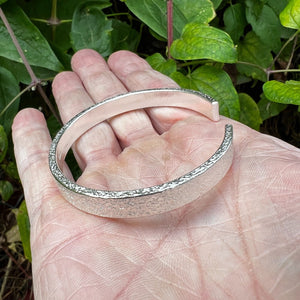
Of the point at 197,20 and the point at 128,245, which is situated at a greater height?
the point at 197,20

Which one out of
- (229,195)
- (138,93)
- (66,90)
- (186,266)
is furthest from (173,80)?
(186,266)

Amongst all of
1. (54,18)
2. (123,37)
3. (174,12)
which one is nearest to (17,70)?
(54,18)

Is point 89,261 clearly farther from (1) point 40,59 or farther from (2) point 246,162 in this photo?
(1) point 40,59

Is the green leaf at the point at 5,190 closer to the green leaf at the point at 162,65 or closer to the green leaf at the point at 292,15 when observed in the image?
the green leaf at the point at 162,65

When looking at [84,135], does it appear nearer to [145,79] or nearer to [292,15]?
[145,79]

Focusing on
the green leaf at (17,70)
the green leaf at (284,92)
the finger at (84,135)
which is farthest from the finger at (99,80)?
the green leaf at (284,92)

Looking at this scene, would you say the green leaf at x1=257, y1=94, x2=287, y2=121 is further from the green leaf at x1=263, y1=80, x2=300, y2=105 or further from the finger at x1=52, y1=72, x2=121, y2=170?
the finger at x1=52, y1=72, x2=121, y2=170

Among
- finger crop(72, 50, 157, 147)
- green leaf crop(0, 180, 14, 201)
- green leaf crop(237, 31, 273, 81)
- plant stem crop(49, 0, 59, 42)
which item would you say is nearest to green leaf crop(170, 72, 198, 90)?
finger crop(72, 50, 157, 147)
